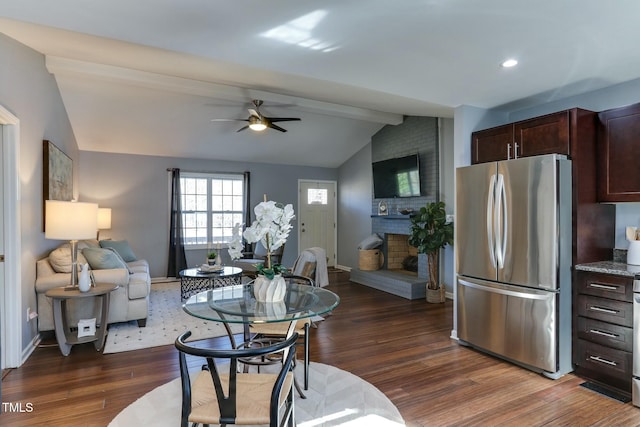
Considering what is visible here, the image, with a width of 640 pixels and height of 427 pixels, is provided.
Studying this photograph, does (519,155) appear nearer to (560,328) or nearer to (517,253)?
(517,253)

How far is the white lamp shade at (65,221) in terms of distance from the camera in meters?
3.20

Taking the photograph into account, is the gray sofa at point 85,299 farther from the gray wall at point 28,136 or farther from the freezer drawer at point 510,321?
the freezer drawer at point 510,321

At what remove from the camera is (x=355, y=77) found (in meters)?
3.14

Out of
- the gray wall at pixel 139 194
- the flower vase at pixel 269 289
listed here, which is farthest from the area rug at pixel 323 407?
the gray wall at pixel 139 194

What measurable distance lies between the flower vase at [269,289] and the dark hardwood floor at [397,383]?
1136mm

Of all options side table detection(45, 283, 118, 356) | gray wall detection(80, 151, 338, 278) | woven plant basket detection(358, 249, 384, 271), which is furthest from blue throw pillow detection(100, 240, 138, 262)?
woven plant basket detection(358, 249, 384, 271)

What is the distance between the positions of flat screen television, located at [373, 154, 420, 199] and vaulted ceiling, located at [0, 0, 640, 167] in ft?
6.02

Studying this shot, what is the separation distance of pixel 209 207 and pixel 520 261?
19.3 feet

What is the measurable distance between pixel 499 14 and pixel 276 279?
2078mm

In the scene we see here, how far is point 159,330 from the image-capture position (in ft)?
13.1

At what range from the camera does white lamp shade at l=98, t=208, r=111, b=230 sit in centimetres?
608

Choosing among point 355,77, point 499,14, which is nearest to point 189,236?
point 355,77

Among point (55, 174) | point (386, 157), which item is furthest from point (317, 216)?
point (55, 174)

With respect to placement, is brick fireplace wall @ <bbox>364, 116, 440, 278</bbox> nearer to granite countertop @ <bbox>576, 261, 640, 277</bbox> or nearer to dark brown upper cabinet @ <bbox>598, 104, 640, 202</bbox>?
dark brown upper cabinet @ <bbox>598, 104, 640, 202</bbox>
